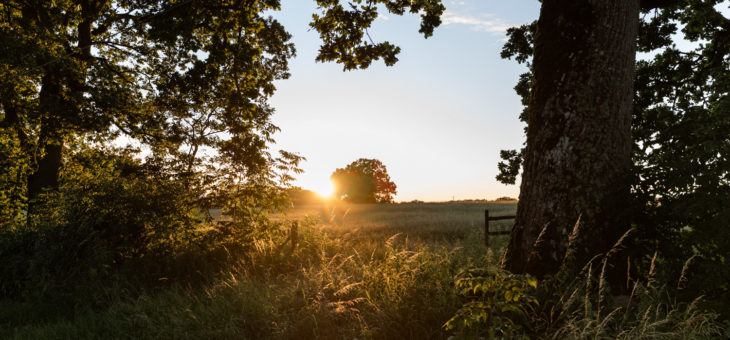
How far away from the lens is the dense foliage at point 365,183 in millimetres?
68250

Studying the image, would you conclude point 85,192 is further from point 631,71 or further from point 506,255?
point 631,71

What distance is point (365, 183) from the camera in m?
68.7

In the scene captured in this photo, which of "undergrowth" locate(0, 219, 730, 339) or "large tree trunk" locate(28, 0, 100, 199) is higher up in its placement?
"large tree trunk" locate(28, 0, 100, 199)

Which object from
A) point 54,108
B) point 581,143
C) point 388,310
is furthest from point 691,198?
point 54,108

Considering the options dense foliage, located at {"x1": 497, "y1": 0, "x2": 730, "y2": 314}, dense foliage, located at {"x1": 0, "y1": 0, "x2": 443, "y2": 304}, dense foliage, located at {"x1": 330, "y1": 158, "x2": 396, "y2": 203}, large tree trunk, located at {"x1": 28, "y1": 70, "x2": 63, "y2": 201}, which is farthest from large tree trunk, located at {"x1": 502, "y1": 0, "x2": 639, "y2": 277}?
dense foliage, located at {"x1": 330, "y1": 158, "x2": 396, "y2": 203}

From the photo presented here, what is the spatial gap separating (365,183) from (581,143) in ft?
210

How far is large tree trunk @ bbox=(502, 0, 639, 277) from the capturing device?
4.76 meters

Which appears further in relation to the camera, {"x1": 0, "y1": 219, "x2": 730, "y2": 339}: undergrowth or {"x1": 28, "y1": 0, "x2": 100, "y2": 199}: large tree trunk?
{"x1": 28, "y1": 0, "x2": 100, "y2": 199}: large tree trunk

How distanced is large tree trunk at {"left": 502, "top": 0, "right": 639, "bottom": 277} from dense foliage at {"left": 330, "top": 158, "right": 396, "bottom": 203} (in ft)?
207

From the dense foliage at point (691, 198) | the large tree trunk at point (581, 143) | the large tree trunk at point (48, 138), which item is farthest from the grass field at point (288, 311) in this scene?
the large tree trunk at point (48, 138)

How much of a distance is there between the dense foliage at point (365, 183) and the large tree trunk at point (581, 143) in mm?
63124

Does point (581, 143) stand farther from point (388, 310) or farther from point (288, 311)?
point (288, 311)

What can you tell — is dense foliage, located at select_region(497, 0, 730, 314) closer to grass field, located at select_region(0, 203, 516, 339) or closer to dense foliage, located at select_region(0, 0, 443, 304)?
grass field, located at select_region(0, 203, 516, 339)

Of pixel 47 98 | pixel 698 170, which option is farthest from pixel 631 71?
pixel 47 98
